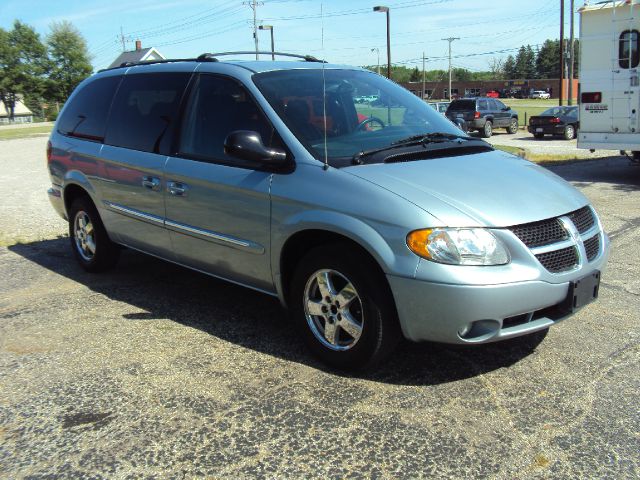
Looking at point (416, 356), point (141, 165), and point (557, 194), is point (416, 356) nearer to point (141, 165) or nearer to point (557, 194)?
point (557, 194)

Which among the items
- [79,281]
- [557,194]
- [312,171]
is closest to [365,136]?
[312,171]

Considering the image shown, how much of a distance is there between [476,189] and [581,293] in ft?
2.69

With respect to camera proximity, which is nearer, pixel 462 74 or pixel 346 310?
pixel 346 310

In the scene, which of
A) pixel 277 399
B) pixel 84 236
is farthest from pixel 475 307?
pixel 84 236

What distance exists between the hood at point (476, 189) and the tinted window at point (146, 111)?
1815 millimetres

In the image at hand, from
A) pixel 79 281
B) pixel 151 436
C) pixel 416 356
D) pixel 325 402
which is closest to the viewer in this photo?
pixel 151 436

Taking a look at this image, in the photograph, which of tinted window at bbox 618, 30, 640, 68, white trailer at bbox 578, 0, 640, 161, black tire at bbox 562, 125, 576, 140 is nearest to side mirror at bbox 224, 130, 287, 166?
white trailer at bbox 578, 0, 640, 161

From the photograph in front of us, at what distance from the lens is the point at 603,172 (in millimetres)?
12562

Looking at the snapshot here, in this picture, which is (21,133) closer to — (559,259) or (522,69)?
(559,259)

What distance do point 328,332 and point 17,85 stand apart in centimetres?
8828

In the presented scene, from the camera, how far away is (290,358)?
154 inches

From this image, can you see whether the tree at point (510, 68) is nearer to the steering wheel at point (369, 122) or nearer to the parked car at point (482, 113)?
the parked car at point (482, 113)

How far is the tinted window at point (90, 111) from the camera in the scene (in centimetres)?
551

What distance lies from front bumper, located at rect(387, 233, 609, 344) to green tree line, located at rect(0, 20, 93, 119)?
85.1m
